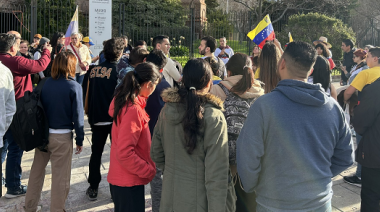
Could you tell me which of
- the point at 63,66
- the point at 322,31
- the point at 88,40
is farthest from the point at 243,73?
the point at 322,31

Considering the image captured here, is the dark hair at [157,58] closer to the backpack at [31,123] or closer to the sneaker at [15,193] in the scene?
the backpack at [31,123]

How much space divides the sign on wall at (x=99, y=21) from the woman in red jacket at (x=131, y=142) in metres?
7.97

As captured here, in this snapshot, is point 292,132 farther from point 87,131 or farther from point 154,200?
point 87,131

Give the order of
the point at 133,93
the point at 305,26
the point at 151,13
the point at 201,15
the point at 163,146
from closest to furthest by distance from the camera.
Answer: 1. the point at 163,146
2. the point at 133,93
3. the point at 305,26
4. the point at 151,13
5. the point at 201,15

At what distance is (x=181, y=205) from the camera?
237 cm

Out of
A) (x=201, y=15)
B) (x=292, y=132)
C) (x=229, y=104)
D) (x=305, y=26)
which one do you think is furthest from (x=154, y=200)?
(x=201, y=15)

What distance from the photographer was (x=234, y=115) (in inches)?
113

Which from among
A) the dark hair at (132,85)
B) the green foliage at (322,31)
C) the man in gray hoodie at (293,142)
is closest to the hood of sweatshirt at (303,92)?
the man in gray hoodie at (293,142)

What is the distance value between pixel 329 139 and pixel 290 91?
405 millimetres

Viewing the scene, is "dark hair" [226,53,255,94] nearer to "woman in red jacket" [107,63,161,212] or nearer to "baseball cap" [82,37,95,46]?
"woman in red jacket" [107,63,161,212]

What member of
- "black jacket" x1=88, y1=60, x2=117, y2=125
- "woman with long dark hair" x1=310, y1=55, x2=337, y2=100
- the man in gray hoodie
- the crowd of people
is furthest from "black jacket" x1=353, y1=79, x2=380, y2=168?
"black jacket" x1=88, y1=60, x2=117, y2=125

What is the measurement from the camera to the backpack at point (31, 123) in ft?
11.3

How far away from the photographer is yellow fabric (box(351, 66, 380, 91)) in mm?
4082

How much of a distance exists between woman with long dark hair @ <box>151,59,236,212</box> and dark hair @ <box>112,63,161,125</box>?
0.41 m
